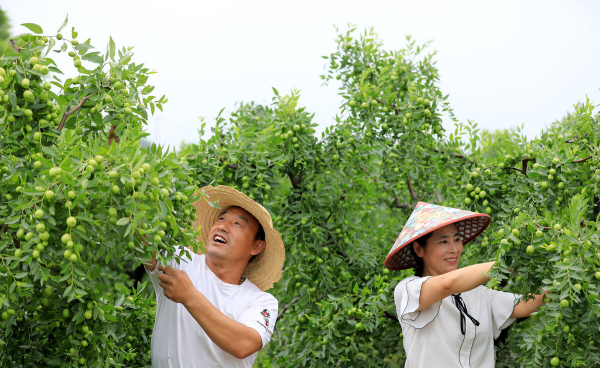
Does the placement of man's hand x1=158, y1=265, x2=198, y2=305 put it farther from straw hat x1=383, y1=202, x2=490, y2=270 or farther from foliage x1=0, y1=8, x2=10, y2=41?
foliage x1=0, y1=8, x2=10, y2=41

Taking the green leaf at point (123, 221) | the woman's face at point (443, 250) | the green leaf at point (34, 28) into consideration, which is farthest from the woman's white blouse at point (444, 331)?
the green leaf at point (34, 28)

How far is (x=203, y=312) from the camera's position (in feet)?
7.22

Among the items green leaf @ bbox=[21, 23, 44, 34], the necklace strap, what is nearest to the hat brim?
the necklace strap

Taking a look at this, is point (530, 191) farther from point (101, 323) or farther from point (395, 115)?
point (101, 323)

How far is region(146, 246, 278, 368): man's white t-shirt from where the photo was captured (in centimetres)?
245

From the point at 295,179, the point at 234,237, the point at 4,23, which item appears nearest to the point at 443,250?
the point at 234,237

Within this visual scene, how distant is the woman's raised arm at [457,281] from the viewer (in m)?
2.39

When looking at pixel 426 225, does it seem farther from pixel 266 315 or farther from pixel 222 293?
pixel 222 293

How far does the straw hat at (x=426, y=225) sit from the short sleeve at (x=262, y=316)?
2.35 feet

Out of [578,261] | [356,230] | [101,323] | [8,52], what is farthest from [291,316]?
[8,52]

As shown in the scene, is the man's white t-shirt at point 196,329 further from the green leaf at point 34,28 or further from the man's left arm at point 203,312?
the green leaf at point 34,28

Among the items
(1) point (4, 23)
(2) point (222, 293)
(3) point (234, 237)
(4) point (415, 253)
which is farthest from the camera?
(1) point (4, 23)

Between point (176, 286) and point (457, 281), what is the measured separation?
4.13ft

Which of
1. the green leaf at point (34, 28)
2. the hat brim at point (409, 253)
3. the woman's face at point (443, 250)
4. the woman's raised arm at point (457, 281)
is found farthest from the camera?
the hat brim at point (409, 253)
